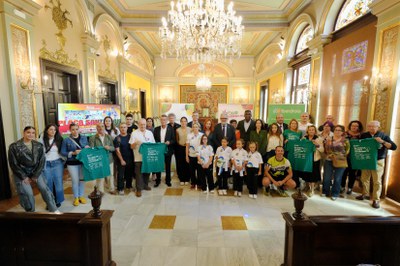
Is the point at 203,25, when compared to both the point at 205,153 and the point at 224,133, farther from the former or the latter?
the point at 205,153

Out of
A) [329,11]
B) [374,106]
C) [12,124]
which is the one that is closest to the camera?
[12,124]

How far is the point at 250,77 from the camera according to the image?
13102 millimetres

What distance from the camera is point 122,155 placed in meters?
3.96

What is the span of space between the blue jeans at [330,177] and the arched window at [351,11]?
3.41 meters

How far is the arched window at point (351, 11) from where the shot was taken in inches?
177

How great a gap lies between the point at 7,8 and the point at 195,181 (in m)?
4.56

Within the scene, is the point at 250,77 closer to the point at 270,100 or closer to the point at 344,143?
the point at 270,100

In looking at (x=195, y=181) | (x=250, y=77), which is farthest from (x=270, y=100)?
(x=195, y=181)

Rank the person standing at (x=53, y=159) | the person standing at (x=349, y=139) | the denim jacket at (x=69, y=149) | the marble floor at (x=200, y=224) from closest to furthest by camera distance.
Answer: the marble floor at (x=200, y=224) < the person standing at (x=53, y=159) < the denim jacket at (x=69, y=149) < the person standing at (x=349, y=139)

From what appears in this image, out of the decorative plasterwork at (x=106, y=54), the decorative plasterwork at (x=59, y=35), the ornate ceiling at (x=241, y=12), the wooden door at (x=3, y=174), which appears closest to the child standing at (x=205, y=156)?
the wooden door at (x=3, y=174)

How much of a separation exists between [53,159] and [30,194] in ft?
1.90

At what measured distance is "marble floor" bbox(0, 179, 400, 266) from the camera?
2.33 metres

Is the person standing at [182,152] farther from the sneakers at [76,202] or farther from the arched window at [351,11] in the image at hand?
the arched window at [351,11]

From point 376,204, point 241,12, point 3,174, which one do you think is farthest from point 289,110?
point 3,174
